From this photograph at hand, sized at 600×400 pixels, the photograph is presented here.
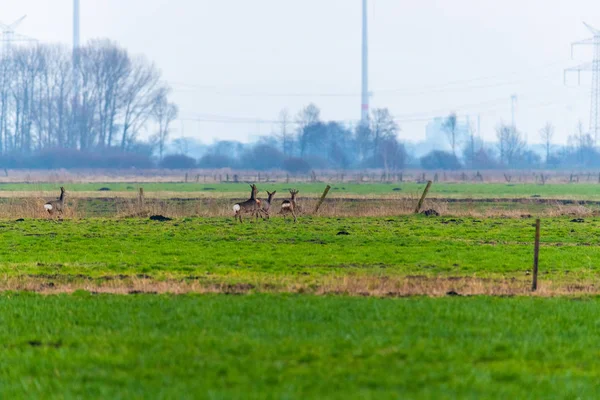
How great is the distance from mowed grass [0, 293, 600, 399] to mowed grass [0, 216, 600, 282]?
479cm

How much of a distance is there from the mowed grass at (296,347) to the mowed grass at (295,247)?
15.7 ft

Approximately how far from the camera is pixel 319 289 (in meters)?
18.8

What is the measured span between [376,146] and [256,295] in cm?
13906

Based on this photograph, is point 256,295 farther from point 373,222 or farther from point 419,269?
point 373,222

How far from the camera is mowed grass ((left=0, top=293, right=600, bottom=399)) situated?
1069 centimetres

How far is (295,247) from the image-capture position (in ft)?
90.9

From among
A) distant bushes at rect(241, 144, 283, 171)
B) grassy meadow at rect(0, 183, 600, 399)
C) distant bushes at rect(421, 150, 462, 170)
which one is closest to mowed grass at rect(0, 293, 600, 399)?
grassy meadow at rect(0, 183, 600, 399)

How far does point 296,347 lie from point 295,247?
15.0 metres

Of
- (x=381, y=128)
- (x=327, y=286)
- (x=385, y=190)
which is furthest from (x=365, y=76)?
(x=327, y=286)

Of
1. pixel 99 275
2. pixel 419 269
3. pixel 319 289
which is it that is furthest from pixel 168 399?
pixel 419 269

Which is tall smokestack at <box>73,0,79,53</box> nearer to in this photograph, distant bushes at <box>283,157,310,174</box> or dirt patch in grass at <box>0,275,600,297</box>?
distant bushes at <box>283,157,310,174</box>

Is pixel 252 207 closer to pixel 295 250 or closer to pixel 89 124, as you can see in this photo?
pixel 295 250

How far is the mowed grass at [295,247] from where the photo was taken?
2277cm

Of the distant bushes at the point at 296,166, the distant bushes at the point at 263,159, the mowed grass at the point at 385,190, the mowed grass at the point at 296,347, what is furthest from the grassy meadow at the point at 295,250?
the distant bushes at the point at 263,159
